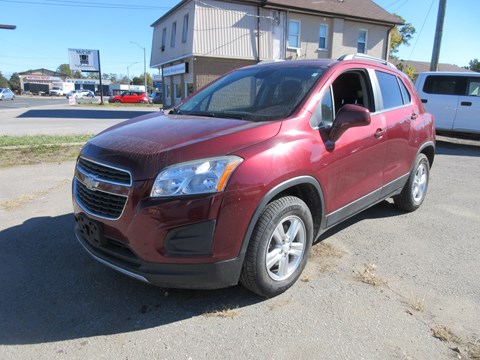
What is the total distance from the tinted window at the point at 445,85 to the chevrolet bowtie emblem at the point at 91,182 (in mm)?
11116

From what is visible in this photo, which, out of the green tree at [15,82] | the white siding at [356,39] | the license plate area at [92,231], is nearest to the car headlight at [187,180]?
A: the license plate area at [92,231]

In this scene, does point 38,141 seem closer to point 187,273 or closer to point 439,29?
point 187,273

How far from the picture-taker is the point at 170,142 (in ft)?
8.93

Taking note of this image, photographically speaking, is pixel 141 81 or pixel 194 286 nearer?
pixel 194 286

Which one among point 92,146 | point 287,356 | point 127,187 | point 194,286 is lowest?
point 287,356

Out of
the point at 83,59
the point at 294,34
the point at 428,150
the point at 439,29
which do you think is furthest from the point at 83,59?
the point at 428,150

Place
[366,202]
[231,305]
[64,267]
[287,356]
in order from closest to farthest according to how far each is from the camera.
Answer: [287,356], [231,305], [64,267], [366,202]

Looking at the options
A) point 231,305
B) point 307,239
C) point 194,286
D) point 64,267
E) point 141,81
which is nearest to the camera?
point 194,286

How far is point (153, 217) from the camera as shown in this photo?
250cm

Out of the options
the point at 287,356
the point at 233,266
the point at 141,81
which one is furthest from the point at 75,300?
the point at 141,81

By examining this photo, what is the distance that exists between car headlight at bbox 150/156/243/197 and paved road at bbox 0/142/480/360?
3.22 feet

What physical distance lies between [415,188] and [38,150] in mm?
8093

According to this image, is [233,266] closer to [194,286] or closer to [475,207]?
[194,286]

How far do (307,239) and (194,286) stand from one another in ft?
3.48
